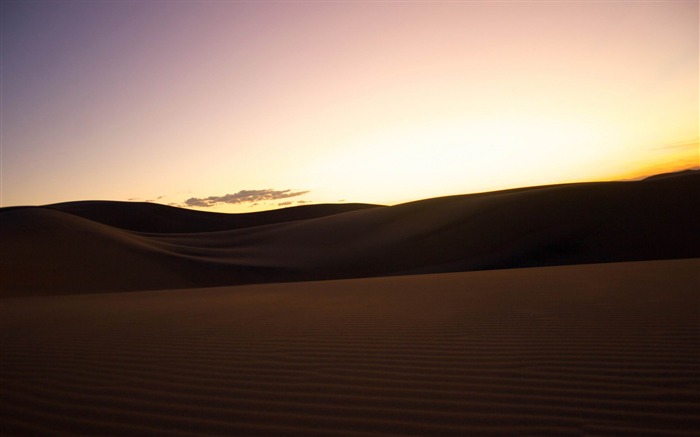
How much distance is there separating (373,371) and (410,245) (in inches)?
835

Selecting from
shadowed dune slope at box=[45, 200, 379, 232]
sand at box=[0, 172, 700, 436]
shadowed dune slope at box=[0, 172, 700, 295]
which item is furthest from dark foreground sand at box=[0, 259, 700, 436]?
shadowed dune slope at box=[45, 200, 379, 232]

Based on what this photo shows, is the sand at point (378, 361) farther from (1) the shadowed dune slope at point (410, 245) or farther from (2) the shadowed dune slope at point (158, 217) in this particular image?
(2) the shadowed dune slope at point (158, 217)

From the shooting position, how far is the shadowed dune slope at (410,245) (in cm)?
1839

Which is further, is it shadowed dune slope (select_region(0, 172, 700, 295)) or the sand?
shadowed dune slope (select_region(0, 172, 700, 295))

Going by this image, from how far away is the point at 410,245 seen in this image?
80.9ft

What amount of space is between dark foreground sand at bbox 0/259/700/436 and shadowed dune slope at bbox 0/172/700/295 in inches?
476

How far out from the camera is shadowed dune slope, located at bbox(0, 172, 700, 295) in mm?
18391

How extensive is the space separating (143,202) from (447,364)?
2928 inches

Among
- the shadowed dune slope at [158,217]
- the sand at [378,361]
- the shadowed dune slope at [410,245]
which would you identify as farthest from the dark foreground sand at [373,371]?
the shadowed dune slope at [158,217]

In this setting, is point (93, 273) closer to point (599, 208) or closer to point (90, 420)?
point (90, 420)

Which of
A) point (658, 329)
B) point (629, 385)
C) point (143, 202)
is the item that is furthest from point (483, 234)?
point (143, 202)

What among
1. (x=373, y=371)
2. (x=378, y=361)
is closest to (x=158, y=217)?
(x=378, y=361)

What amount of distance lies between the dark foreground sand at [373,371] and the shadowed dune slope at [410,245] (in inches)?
476

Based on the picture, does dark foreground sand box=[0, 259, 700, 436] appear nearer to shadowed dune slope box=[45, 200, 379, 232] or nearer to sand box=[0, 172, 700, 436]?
sand box=[0, 172, 700, 436]
